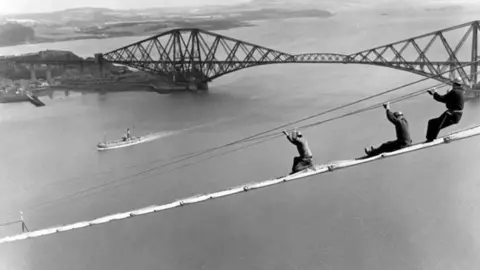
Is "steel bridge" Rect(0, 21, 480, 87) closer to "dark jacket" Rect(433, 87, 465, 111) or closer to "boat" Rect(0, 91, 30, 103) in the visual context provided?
"boat" Rect(0, 91, 30, 103)

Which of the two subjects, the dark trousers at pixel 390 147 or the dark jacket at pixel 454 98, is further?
the dark trousers at pixel 390 147

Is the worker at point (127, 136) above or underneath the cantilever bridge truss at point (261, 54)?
underneath

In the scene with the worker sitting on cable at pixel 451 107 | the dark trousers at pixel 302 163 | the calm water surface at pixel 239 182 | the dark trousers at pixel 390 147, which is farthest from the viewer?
the calm water surface at pixel 239 182

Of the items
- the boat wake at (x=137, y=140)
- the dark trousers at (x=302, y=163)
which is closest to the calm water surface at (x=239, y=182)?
the boat wake at (x=137, y=140)

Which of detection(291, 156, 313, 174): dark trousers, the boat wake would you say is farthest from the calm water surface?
detection(291, 156, 313, 174): dark trousers

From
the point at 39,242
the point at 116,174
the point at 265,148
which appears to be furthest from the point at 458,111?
the point at 39,242

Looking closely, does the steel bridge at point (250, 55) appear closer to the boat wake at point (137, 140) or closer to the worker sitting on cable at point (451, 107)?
the boat wake at point (137, 140)
